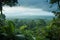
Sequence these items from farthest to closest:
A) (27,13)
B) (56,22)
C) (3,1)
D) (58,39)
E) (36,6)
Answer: (27,13) → (36,6) → (58,39) → (56,22) → (3,1)

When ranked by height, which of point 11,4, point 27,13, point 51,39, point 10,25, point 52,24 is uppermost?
point 11,4

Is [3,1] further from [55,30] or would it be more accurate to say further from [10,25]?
[55,30]

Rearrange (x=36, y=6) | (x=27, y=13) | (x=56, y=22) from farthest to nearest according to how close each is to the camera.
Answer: (x=27, y=13) → (x=36, y=6) → (x=56, y=22)

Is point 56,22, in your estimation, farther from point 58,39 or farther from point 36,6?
point 36,6

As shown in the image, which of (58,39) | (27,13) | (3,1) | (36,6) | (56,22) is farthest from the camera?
(27,13)

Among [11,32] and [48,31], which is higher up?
[11,32]

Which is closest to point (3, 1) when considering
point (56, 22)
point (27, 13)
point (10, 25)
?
point (10, 25)

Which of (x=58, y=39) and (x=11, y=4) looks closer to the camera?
(x=11, y=4)

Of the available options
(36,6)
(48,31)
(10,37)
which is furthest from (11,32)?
(36,6)

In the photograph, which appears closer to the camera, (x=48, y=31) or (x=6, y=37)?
(x=6, y=37)

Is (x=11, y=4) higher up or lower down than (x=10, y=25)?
higher up
